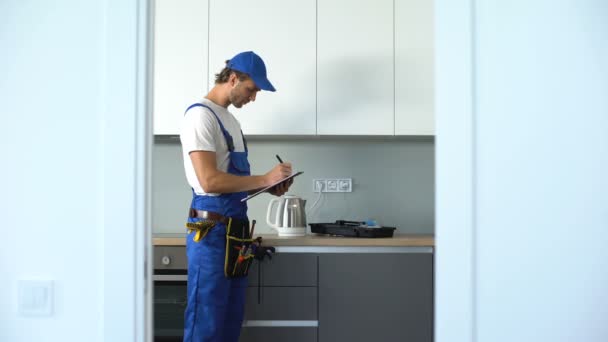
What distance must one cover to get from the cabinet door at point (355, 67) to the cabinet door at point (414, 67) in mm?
39

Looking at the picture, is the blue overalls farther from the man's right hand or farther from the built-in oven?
the built-in oven

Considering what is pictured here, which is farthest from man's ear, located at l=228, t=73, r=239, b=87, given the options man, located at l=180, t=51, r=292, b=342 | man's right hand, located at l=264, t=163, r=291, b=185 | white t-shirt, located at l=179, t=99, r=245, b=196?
man's right hand, located at l=264, t=163, r=291, b=185

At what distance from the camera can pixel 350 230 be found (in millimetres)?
2920

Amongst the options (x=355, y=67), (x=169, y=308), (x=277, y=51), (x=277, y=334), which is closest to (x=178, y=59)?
(x=277, y=51)

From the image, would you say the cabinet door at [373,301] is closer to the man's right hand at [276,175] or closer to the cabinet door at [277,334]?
the cabinet door at [277,334]

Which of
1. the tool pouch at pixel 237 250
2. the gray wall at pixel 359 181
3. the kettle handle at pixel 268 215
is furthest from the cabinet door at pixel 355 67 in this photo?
the tool pouch at pixel 237 250
